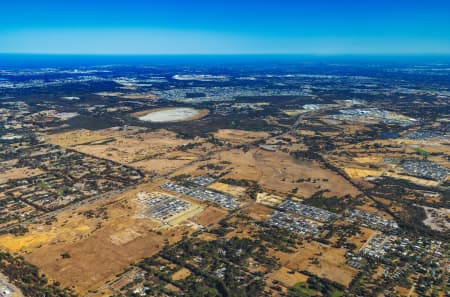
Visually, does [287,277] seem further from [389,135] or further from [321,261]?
[389,135]

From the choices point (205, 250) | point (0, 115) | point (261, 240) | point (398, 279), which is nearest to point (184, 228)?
point (205, 250)

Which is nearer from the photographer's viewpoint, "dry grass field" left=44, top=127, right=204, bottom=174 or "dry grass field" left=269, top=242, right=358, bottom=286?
"dry grass field" left=269, top=242, right=358, bottom=286

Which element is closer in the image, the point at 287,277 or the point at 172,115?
the point at 287,277

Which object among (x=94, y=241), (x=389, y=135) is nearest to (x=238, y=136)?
(x=389, y=135)

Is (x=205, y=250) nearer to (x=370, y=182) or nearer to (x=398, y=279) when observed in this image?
(x=398, y=279)

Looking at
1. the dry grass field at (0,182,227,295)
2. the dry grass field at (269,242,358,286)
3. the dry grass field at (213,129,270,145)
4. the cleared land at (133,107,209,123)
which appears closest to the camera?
the dry grass field at (269,242,358,286)

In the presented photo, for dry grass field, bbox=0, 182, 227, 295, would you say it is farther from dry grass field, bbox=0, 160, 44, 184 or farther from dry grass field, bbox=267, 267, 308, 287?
dry grass field, bbox=0, 160, 44, 184

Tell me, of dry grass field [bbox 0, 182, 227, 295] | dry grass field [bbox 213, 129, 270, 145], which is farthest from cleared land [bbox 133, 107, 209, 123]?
dry grass field [bbox 0, 182, 227, 295]

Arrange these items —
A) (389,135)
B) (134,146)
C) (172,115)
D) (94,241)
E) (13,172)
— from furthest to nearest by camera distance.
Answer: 1. (172,115)
2. (389,135)
3. (134,146)
4. (13,172)
5. (94,241)

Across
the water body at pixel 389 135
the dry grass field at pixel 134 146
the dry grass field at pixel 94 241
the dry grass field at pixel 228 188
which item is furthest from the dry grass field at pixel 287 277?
the water body at pixel 389 135
